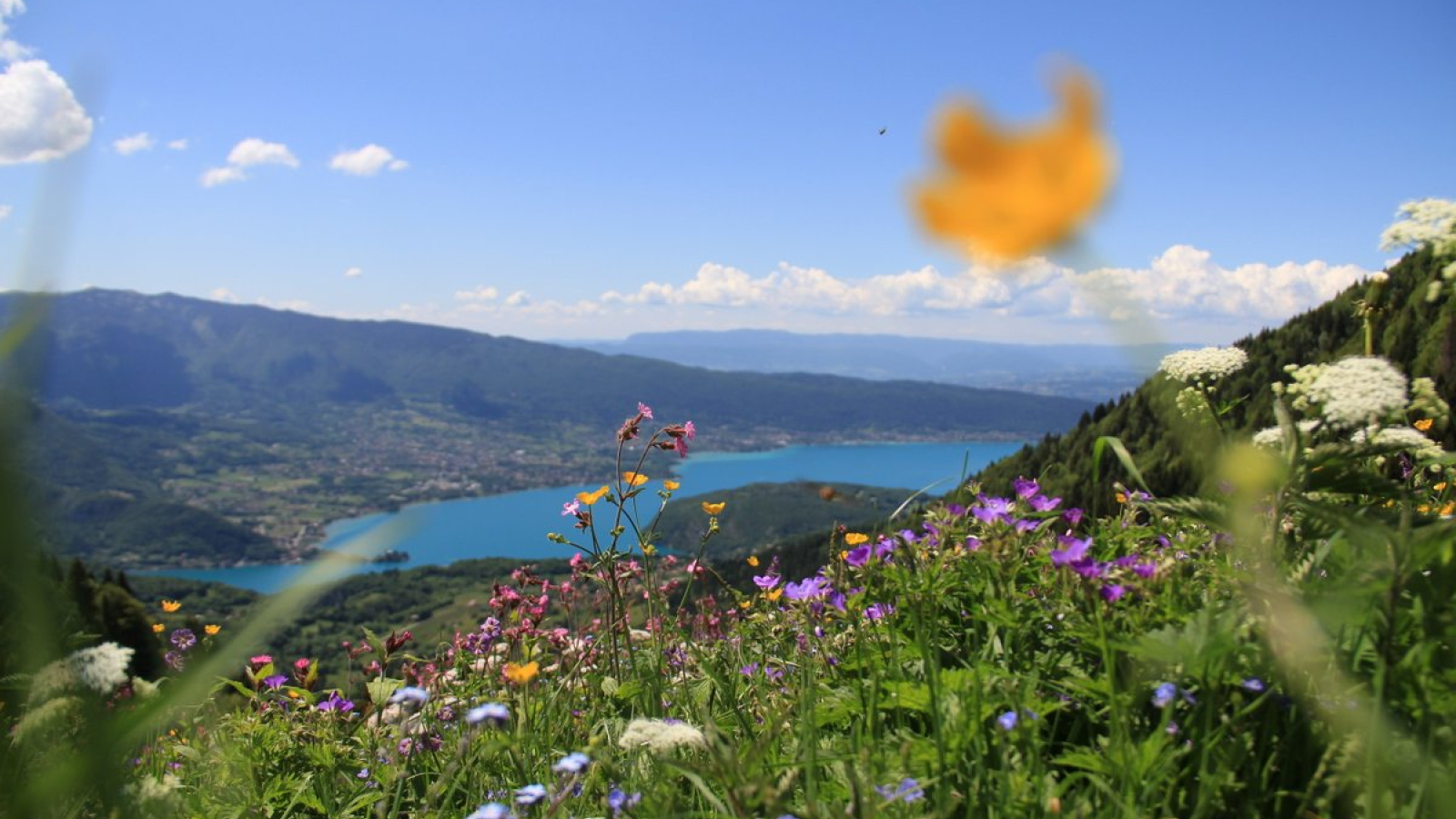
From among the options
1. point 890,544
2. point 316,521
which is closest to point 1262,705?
point 890,544

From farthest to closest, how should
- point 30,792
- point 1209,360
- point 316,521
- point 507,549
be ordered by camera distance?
point 316,521, point 507,549, point 1209,360, point 30,792

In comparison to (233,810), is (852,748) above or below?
above

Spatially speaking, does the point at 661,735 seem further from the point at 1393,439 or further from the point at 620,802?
the point at 1393,439

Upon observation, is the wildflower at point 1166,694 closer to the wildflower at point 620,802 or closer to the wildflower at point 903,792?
the wildflower at point 903,792

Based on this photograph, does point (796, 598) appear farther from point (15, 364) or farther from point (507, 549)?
point (507, 549)

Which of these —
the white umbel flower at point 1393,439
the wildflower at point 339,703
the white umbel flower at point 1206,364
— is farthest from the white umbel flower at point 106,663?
the wildflower at point 339,703

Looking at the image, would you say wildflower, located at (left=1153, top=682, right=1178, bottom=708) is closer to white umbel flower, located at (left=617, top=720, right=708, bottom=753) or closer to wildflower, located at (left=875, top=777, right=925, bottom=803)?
wildflower, located at (left=875, top=777, right=925, bottom=803)

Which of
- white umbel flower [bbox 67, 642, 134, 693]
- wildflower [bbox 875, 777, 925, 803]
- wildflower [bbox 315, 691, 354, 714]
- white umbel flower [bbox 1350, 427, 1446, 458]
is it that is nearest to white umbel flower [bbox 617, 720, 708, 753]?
wildflower [bbox 875, 777, 925, 803]
